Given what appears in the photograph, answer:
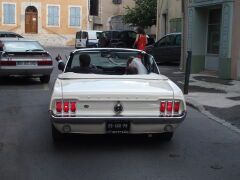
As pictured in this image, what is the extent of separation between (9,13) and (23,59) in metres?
35.3

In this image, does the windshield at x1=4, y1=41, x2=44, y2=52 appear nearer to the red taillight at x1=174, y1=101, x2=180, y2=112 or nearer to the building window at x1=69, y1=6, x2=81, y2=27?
the red taillight at x1=174, y1=101, x2=180, y2=112

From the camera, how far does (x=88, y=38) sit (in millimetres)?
37500

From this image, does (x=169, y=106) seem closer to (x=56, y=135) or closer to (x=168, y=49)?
(x=56, y=135)

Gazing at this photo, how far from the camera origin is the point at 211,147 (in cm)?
736

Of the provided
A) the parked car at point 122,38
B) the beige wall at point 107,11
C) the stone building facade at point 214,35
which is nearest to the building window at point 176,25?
the parked car at point 122,38

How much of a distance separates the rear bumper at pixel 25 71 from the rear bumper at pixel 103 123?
27.1ft

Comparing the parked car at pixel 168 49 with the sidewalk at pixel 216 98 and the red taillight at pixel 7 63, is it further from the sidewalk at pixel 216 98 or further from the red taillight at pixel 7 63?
the red taillight at pixel 7 63

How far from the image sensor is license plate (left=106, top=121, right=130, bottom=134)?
6.58 metres

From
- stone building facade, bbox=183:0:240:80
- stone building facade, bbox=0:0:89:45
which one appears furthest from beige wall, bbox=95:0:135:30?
stone building facade, bbox=183:0:240:80

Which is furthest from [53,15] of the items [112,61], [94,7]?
[112,61]

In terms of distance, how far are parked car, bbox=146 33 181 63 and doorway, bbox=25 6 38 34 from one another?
28.6 metres

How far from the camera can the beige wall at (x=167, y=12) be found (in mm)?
26416

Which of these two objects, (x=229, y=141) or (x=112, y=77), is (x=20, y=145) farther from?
(x=229, y=141)

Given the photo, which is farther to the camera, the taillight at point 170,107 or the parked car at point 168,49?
the parked car at point 168,49
